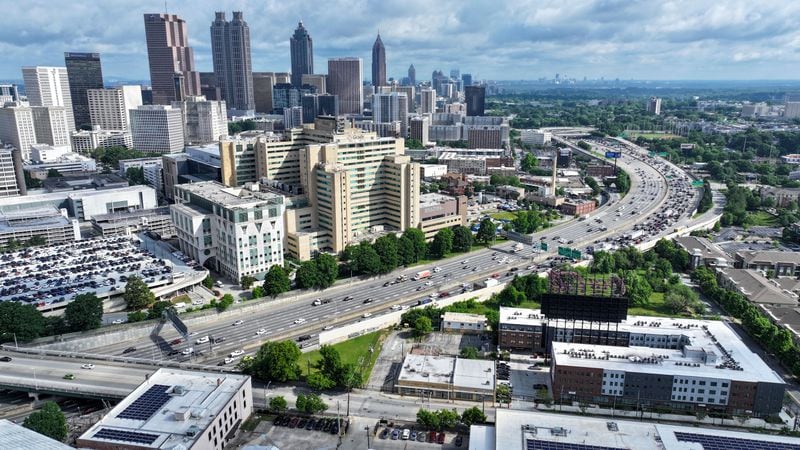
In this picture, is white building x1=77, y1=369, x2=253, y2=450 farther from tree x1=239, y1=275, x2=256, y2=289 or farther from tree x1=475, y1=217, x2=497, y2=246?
tree x1=475, y1=217, x2=497, y2=246

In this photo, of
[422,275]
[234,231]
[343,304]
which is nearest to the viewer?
[343,304]

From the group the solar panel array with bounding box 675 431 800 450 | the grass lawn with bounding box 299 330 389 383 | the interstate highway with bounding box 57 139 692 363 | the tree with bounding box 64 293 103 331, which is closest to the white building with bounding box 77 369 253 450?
the grass lawn with bounding box 299 330 389 383

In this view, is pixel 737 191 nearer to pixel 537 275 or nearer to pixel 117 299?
pixel 537 275

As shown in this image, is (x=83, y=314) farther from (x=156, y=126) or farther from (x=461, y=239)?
(x=156, y=126)

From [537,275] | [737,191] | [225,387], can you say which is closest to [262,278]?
[225,387]

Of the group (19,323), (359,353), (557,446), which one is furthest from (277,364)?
(19,323)

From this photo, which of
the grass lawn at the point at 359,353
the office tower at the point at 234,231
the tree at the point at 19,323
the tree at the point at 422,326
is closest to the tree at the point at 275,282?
the office tower at the point at 234,231
